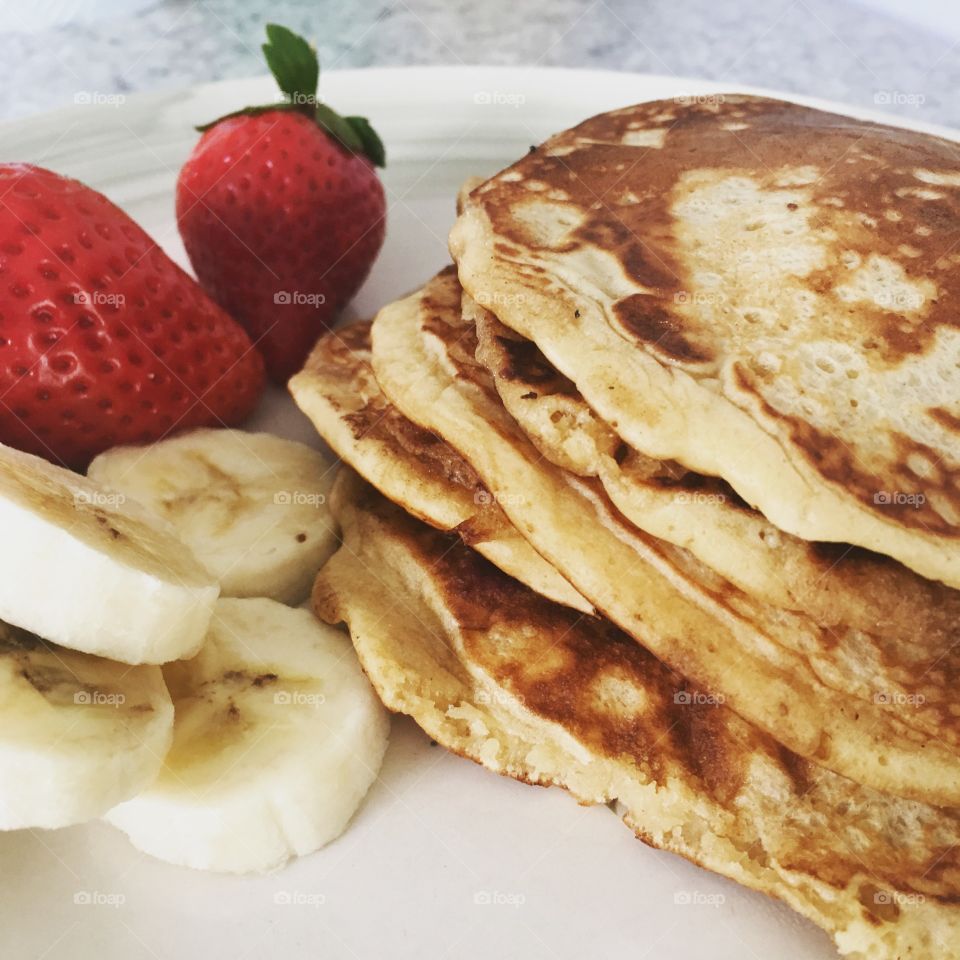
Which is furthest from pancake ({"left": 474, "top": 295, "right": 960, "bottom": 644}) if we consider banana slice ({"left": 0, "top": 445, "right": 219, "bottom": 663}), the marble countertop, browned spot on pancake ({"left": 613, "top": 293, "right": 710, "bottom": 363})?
the marble countertop

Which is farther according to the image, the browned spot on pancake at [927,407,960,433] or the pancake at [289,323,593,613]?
the pancake at [289,323,593,613]

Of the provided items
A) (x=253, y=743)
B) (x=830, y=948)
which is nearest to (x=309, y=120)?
(x=253, y=743)

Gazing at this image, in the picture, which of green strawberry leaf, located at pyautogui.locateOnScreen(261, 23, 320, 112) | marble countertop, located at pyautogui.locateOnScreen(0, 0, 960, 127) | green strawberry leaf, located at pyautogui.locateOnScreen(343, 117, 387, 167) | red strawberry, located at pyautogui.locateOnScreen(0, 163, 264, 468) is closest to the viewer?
red strawberry, located at pyautogui.locateOnScreen(0, 163, 264, 468)

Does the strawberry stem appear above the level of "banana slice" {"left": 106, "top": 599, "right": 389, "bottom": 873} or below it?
above

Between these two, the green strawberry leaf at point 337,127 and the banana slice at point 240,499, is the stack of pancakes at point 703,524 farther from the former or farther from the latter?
the green strawberry leaf at point 337,127

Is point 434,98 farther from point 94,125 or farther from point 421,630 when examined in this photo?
point 421,630

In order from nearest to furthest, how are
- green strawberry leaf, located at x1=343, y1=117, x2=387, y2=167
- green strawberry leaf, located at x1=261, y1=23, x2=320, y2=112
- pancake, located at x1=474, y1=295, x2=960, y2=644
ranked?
pancake, located at x1=474, y1=295, x2=960, y2=644 → green strawberry leaf, located at x1=261, y1=23, x2=320, y2=112 → green strawberry leaf, located at x1=343, y1=117, x2=387, y2=167

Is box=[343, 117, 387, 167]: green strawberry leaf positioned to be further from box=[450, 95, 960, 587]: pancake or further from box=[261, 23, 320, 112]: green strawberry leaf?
box=[450, 95, 960, 587]: pancake
